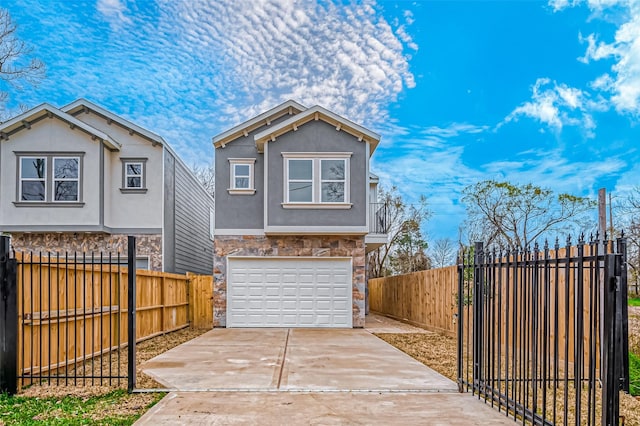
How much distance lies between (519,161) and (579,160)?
11.0 feet

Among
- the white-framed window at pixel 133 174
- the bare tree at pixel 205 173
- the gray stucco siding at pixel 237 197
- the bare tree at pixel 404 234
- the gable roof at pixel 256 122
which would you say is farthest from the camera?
the bare tree at pixel 205 173

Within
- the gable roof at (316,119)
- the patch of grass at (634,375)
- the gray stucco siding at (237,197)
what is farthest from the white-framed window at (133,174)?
the patch of grass at (634,375)

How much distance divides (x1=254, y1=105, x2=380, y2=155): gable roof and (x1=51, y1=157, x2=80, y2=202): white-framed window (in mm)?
5974

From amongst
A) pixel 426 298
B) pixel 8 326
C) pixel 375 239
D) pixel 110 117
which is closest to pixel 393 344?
pixel 426 298

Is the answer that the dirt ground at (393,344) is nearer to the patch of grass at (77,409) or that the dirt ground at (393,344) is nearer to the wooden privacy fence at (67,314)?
the patch of grass at (77,409)

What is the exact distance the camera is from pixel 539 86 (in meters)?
23.8

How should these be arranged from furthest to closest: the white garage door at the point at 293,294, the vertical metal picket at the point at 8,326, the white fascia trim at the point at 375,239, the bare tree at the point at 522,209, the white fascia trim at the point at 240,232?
the bare tree at the point at 522,209, the white fascia trim at the point at 375,239, the white fascia trim at the point at 240,232, the white garage door at the point at 293,294, the vertical metal picket at the point at 8,326

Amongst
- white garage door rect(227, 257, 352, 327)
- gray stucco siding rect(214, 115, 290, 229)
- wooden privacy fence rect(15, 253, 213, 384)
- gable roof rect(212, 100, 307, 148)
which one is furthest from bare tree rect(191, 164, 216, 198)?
wooden privacy fence rect(15, 253, 213, 384)

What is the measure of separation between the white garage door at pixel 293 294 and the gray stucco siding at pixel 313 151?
4.05ft

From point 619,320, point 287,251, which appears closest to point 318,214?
point 287,251

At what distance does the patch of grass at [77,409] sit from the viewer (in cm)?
487

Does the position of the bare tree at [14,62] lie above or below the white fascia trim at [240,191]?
above

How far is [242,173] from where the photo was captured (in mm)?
15336

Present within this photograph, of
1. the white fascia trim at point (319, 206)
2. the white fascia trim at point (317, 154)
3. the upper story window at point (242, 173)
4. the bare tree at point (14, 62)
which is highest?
the bare tree at point (14, 62)
